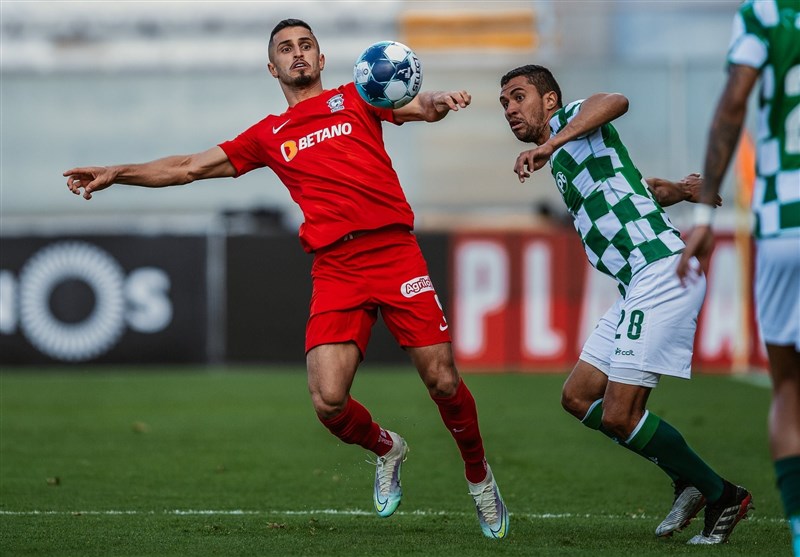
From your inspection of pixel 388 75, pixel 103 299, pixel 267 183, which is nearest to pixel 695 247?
pixel 388 75

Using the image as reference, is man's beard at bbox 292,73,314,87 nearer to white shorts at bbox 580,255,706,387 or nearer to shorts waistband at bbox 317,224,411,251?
shorts waistband at bbox 317,224,411,251

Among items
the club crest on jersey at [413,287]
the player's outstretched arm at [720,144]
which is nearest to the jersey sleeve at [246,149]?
the club crest on jersey at [413,287]

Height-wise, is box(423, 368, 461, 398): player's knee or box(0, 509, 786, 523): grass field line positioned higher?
box(423, 368, 461, 398): player's knee

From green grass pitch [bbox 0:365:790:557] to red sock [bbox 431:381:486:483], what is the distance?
1.04 feet

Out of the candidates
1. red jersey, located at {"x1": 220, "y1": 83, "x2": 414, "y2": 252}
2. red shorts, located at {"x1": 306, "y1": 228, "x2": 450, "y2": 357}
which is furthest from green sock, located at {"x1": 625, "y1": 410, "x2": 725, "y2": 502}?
red jersey, located at {"x1": 220, "y1": 83, "x2": 414, "y2": 252}

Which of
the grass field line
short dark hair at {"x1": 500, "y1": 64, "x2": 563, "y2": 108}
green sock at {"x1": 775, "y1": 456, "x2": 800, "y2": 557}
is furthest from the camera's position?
the grass field line

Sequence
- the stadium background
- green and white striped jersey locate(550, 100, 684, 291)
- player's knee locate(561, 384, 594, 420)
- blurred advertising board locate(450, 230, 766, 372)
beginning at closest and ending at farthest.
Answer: green and white striped jersey locate(550, 100, 684, 291) → player's knee locate(561, 384, 594, 420) → blurred advertising board locate(450, 230, 766, 372) → the stadium background

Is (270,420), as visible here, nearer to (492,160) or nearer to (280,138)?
(280,138)

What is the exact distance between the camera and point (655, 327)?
20.9 feet

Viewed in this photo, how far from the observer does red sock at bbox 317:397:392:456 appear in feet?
22.1

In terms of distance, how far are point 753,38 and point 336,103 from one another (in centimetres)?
279

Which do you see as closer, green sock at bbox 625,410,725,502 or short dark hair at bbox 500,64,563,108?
green sock at bbox 625,410,725,502

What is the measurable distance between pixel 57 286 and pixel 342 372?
41.4 feet

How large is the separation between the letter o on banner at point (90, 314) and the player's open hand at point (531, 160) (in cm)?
1336
